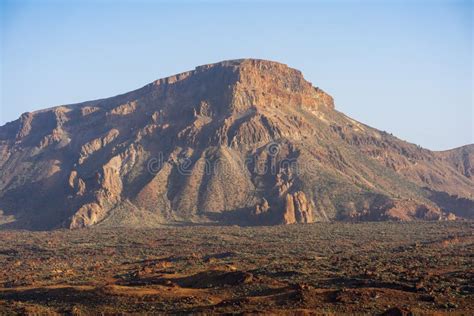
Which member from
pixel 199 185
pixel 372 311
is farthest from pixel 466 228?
pixel 372 311

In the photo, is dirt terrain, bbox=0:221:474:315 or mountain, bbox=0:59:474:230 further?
mountain, bbox=0:59:474:230

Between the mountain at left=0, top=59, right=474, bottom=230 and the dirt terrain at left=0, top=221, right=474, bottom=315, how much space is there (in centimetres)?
1871

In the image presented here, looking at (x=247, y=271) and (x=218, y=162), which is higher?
(x=218, y=162)

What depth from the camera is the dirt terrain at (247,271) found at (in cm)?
4016

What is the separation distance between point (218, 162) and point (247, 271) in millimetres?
78156

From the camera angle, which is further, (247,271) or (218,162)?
(218,162)

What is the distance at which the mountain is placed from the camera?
4771 inches

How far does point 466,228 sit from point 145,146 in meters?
62.9

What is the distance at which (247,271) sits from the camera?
176 feet

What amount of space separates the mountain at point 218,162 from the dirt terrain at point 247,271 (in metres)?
18.7

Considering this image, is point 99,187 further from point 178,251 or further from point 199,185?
point 178,251

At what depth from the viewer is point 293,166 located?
130 metres

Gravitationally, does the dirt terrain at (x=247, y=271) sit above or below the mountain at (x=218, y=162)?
below

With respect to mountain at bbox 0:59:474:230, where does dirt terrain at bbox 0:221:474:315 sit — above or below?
below
